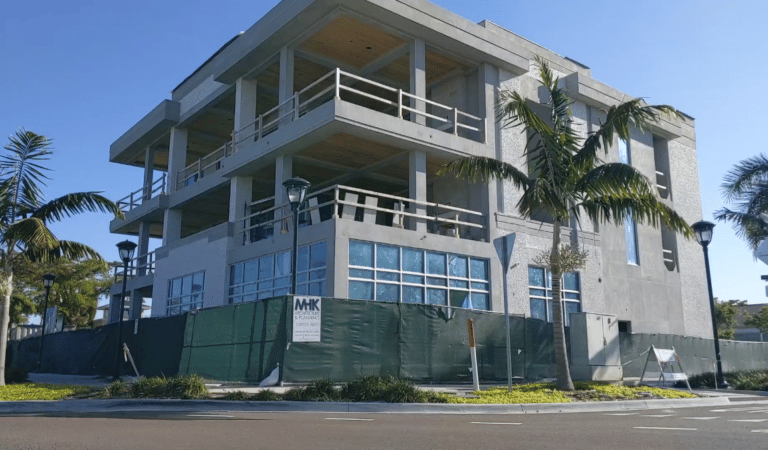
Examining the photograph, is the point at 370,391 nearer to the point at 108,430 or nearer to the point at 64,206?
the point at 108,430

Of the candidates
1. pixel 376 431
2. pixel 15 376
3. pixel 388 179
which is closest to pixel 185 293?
pixel 15 376

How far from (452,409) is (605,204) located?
7.46m

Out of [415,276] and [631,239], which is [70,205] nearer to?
[415,276]

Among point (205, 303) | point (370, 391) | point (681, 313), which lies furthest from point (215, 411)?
point (681, 313)

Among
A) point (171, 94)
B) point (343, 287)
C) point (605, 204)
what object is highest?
point (171, 94)

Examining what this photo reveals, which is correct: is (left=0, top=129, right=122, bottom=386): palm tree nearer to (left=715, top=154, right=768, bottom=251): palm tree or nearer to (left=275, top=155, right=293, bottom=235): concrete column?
(left=275, top=155, right=293, bottom=235): concrete column

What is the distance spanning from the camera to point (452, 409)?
12625 mm

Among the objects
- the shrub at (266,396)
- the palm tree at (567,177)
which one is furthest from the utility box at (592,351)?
the shrub at (266,396)

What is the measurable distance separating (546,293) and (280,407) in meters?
14.7

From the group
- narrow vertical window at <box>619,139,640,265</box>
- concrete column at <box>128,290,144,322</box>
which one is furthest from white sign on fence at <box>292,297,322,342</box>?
concrete column at <box>128,290,144,322</box>

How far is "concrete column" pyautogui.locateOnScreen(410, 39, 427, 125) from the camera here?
24062mm

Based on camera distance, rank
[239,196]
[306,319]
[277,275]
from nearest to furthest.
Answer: [306,319] < [277,275] < [239,196]

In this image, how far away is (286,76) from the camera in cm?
2491

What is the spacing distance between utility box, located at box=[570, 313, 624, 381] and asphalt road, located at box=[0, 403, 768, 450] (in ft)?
20.9
